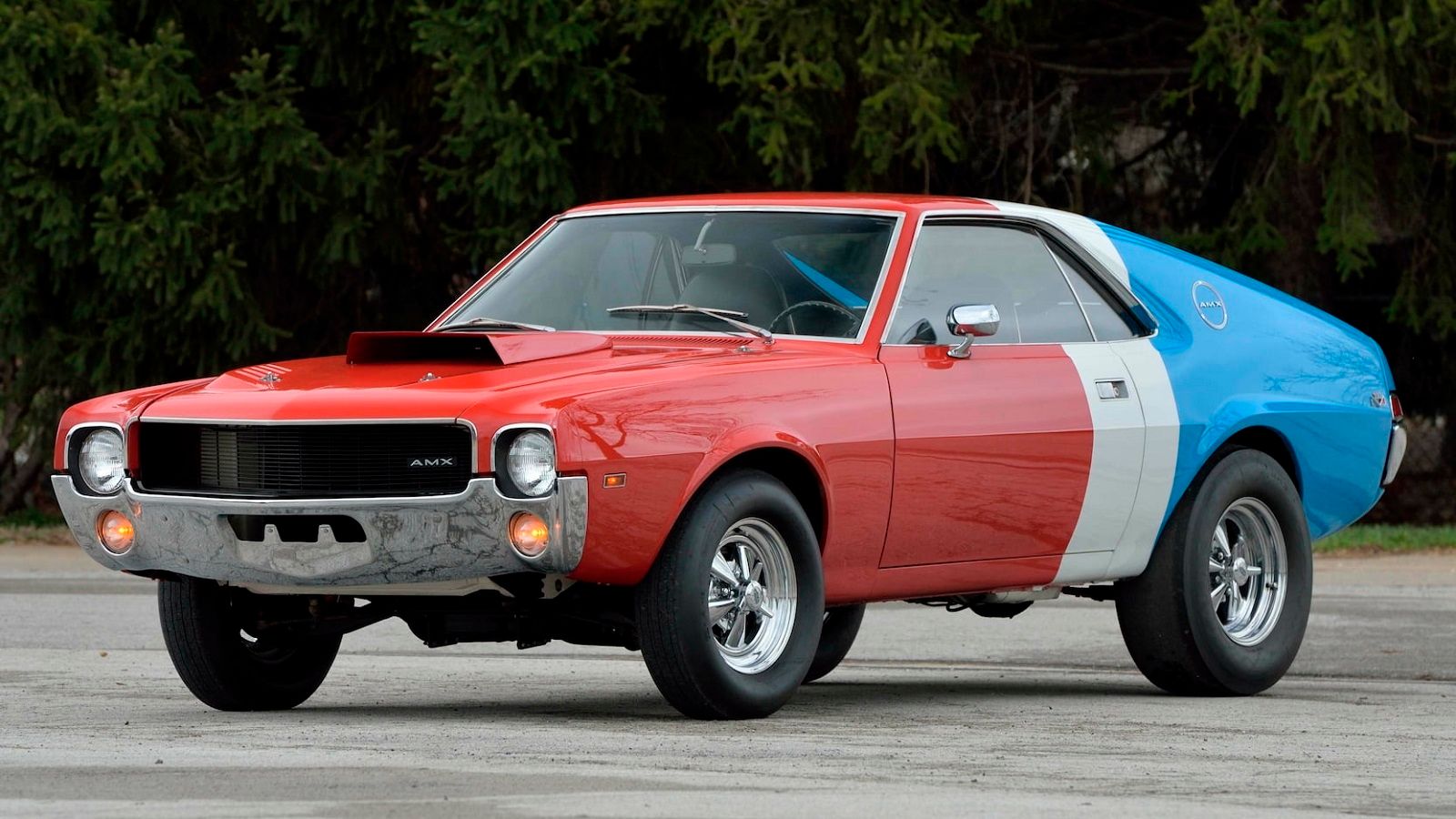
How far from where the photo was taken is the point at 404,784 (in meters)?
6.27

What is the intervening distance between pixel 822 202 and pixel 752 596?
173cm

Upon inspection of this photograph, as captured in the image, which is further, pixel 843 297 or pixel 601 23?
pixel 601 23

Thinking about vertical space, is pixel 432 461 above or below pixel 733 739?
above

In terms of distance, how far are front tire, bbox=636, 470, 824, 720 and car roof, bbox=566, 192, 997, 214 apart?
144cm

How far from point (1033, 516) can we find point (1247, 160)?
40.7 feet

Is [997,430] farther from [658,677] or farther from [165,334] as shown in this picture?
[165,334]

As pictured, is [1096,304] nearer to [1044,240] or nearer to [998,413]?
[1044,240]

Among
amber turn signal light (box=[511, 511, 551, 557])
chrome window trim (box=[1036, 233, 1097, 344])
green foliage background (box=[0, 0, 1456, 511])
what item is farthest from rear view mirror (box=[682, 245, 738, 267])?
green foliage background (box=[0, 0, 1456, 511])

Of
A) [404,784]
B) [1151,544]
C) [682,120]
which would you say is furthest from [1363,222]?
[404,784]

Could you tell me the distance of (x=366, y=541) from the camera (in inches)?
289

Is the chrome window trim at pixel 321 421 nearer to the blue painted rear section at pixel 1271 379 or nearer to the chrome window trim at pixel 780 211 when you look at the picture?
the chrome window trim at pixel 780 211

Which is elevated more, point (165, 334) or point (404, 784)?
point (404, 784)

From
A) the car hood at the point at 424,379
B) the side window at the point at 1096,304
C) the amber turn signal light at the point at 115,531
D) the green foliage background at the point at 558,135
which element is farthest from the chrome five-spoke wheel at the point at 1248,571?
the green foliage background at the point at 558,135

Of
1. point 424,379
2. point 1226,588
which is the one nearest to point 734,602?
point 424,379
